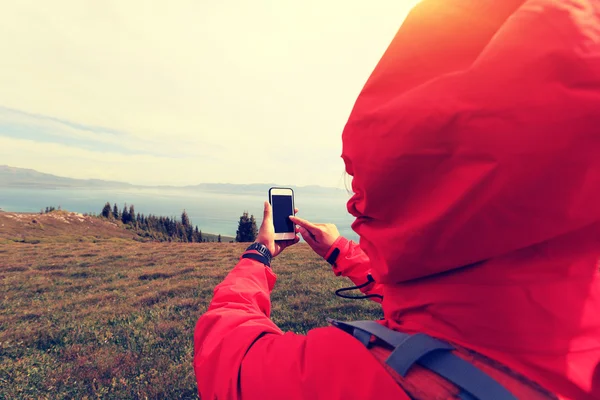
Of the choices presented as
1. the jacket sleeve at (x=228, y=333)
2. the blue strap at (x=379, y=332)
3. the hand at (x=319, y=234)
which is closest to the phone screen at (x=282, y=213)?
the hand at (x=319, y=234)

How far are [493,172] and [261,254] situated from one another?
176cm

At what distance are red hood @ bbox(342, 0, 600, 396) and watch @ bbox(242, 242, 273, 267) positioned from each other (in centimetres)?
125

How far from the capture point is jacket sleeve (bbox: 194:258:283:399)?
1.46 m

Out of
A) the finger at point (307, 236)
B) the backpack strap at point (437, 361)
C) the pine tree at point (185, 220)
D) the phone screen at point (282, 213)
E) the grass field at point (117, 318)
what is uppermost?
the phone screen at point (282, 213)

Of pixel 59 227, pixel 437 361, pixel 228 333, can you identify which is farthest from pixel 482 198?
pixel 59 227

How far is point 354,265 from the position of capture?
2744mm

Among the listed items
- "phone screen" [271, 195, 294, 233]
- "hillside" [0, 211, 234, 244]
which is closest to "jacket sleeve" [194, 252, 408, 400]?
"phone screen" [271, 195, 294, 233]

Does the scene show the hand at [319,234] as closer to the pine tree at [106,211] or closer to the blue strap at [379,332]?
the blue strap at [379,332]

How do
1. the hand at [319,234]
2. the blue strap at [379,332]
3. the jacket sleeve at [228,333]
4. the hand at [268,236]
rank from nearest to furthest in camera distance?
the blue strap at [379,332] → the jacket sleeve at [228,333] → the hand at [268,236] → the hand at [319,234]

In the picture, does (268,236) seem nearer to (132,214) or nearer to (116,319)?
(116,319)

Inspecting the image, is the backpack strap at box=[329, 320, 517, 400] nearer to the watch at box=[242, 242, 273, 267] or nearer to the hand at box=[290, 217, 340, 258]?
the watch at box=[242, 242, 273, 267]

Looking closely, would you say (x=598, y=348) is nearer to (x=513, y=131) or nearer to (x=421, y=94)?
(x=513, y=131)

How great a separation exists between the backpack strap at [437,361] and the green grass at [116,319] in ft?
17.9

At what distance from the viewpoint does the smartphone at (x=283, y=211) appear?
297 centimetres
